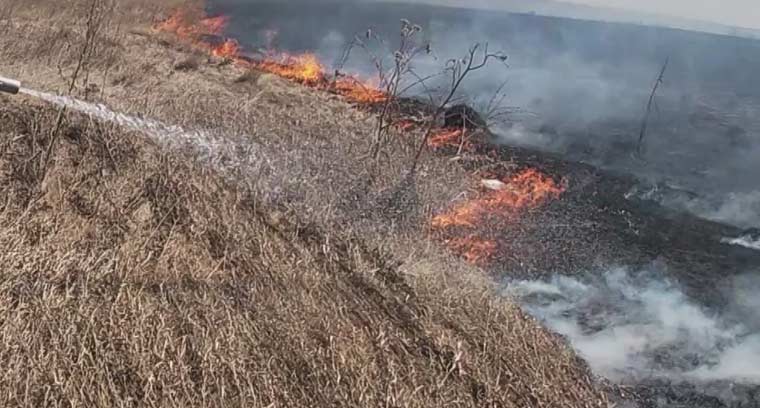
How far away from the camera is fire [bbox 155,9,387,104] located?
63.5 feet

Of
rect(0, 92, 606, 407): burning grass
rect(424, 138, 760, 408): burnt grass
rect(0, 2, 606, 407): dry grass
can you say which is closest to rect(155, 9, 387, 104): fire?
rect(424, 138, 760, 408): burnt grass

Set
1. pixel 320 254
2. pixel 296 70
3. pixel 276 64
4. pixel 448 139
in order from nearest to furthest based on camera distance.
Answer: pixel 320 254, pixel 448 139, pixel 296 70, pixel 276 64

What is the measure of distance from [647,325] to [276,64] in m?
16.4

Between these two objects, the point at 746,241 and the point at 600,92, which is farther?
the point at 600,92

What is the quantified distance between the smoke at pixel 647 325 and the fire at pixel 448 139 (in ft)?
19.0

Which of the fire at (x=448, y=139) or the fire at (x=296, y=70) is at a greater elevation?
the fire at (x=448, y=139)

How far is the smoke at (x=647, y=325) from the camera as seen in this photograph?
8234mm

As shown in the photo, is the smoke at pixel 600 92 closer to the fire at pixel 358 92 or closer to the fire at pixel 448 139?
the fire at pixel 448 139

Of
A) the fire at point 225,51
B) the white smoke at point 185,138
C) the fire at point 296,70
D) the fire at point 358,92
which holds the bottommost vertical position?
the fire at point 225,51

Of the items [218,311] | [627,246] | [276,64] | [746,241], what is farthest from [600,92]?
[218,311]

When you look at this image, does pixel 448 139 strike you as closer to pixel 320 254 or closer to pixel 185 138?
pixel 185 138

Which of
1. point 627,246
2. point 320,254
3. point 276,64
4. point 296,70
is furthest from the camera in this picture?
point 276,64

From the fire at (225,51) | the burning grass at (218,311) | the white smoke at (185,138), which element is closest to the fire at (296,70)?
the fire at (225,51)

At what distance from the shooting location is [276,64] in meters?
22.3
